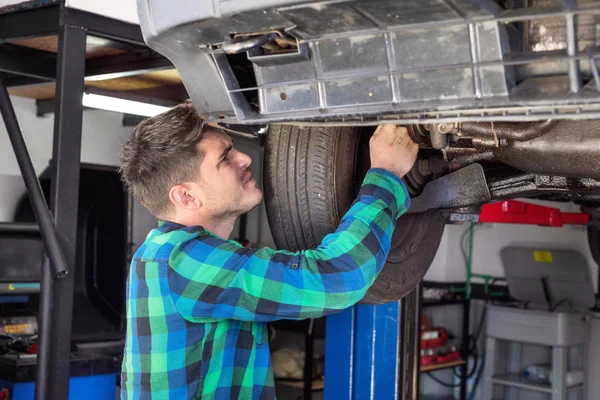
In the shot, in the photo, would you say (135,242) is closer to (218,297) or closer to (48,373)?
(48,373)

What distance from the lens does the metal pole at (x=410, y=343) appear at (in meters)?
3.63

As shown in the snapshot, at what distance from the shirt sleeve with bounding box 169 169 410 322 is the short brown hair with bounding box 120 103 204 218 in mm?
200

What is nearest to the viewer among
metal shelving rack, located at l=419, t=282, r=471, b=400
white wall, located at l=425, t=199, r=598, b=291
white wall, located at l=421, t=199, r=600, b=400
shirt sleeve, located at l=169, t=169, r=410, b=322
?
shirt sleeve, located at l=169, t=169, r=410, b=322

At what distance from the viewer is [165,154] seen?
5.41 feet

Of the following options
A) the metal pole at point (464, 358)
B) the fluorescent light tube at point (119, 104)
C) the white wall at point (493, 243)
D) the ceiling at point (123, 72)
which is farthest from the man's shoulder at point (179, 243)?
the white wall at point (493, 243)

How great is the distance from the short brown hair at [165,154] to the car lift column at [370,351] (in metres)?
2.01

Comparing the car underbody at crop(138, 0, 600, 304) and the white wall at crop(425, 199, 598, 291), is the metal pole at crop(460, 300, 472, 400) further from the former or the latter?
the car underbody at crop(138, 0, 600, 304)

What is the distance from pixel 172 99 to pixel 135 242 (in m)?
1.60

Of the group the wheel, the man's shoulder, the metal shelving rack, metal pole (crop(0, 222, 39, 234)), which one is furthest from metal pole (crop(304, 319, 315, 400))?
the man's shoulder

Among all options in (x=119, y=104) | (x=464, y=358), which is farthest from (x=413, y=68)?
(x=464, y=358)

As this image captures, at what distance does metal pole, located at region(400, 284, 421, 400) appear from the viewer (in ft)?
11.9

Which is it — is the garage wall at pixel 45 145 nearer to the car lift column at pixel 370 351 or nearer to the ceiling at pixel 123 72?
the ceiling at pixel 123 72

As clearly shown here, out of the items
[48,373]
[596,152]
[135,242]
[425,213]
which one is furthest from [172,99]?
[596,152]

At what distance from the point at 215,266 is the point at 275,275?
121mm
